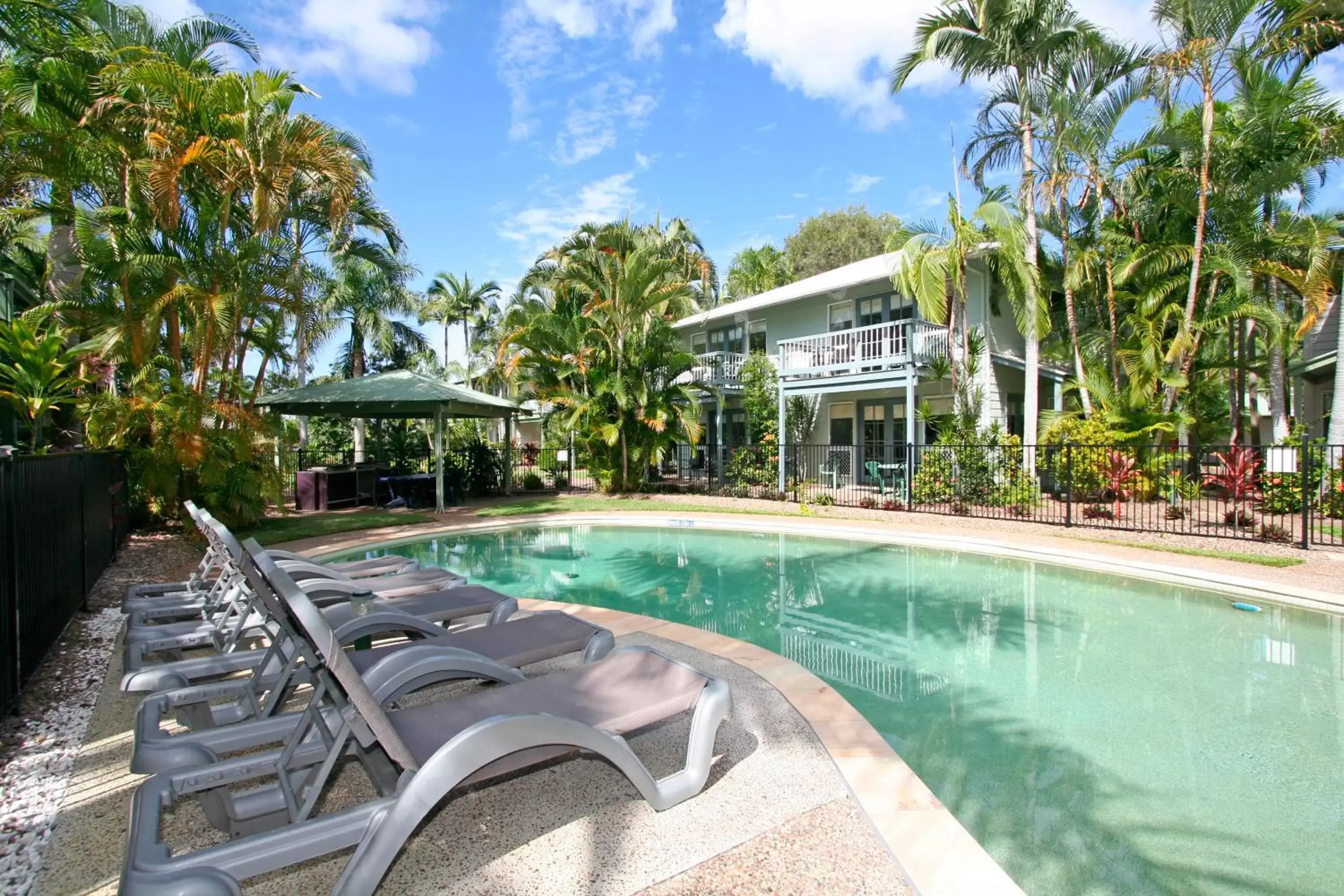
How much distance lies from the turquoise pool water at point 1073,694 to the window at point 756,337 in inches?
548

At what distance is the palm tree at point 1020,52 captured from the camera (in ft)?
50.6

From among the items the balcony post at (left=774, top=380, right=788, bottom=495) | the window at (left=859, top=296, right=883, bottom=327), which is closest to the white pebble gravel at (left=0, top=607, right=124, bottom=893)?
the balcony post at (left=774, top=380, right=788, bottom=495)

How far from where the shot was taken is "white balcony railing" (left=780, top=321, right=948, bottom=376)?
54.3ft

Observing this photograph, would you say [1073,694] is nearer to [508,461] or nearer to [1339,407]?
[1339,407]

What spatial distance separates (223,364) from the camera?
449 inches

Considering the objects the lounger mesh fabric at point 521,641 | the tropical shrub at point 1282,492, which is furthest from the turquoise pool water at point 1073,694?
the tropical shrub at point 1282,492

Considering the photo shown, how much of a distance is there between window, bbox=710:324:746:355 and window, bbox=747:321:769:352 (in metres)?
0.25

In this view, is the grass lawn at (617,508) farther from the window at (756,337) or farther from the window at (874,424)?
the window at (756,337)

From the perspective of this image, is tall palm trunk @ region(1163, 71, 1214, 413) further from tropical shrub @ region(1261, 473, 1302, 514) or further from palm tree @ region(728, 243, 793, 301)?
palm tree @ region(728, 243, 793, 301)

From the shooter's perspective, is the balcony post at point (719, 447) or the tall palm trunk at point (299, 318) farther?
the balcony post at point (719, 447)

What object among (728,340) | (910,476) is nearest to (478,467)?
(728,340)

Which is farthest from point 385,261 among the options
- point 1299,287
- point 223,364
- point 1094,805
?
point 1299,287

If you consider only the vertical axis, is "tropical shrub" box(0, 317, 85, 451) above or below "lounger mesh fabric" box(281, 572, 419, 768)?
above

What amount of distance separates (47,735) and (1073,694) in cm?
689
